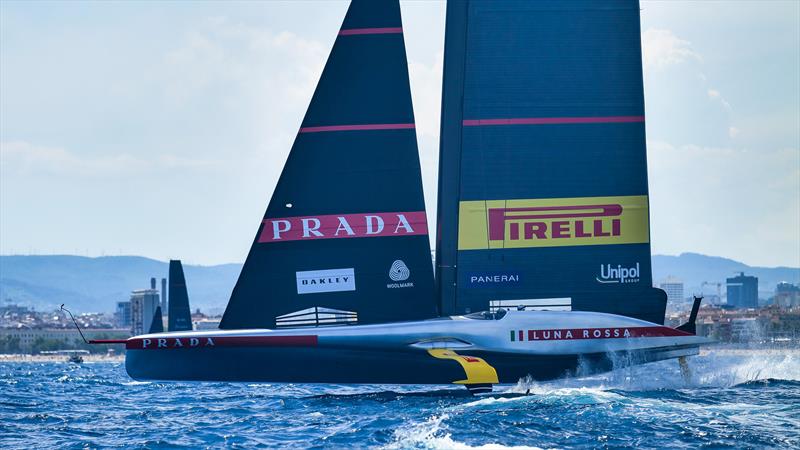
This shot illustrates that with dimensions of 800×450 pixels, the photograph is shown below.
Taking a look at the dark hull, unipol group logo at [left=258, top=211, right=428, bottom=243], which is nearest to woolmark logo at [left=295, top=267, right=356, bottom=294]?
unipol group logo at [left=258, top=211, right=428, bottom=243]

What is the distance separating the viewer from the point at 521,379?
2455cm

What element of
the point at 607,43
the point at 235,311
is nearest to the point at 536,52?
the point at 607,43

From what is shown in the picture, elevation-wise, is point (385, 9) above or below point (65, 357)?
above

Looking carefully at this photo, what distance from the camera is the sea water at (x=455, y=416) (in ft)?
58.9

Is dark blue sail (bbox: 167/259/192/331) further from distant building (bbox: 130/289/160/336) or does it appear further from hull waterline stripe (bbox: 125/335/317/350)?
distant building (bbox: 130/289/160/336)

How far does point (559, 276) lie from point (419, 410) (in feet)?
18.1

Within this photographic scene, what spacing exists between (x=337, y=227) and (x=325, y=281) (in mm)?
1132

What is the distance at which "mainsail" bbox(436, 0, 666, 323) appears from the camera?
25.4m

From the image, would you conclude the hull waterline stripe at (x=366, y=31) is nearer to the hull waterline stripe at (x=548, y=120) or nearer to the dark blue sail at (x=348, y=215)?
the dark blue sail at (x=348, y=215)

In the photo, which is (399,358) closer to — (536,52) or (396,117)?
(396,117)

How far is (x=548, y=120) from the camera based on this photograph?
25.6m

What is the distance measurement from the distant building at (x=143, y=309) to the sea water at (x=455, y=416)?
117 m

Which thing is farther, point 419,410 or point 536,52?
point 536,52

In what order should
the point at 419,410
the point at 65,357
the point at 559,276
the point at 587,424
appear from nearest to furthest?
the point at 587,424 → the point at 419,410 → the point at 559,276 → the point at 65,357
